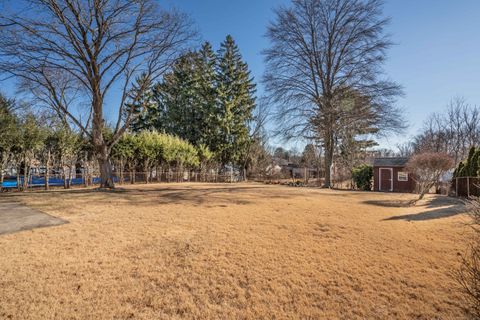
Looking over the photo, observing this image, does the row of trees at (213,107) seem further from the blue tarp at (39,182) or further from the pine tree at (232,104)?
the blue tarp at (39,182)

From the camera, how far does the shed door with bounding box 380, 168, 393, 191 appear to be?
64.7ft

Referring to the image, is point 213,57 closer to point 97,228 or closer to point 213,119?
point 213,119

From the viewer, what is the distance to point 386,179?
1983 cm

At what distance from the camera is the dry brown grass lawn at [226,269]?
2662mm

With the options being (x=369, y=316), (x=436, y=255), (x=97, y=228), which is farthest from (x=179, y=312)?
(x=436, y=255)

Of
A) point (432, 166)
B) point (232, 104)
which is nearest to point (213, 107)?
point (232, 104)

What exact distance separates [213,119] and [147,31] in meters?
16.3

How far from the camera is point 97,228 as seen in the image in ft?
16.0

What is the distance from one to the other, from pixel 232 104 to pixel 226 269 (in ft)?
84.8

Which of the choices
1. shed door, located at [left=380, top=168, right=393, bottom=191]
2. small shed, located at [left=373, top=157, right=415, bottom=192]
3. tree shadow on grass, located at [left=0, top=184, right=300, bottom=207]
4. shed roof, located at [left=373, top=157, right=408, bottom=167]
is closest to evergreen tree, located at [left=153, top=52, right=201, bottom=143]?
tree shadow on grass, located at [left=0, top=184, right=300, bottom=207]

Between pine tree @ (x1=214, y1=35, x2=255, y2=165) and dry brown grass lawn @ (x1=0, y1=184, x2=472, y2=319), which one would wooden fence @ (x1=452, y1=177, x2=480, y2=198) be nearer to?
dry brown grass lawn @ (x1=0, y1=184, x2=472, y2=319)

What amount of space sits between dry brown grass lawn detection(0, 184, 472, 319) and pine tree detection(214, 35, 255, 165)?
2227cm

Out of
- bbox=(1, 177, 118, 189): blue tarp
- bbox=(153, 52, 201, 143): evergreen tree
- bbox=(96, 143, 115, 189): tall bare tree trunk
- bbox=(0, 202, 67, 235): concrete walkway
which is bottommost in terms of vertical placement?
bbox=(0, 202, 67, 235): concrete walkway

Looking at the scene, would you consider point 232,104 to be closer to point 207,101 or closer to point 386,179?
point 207,101
